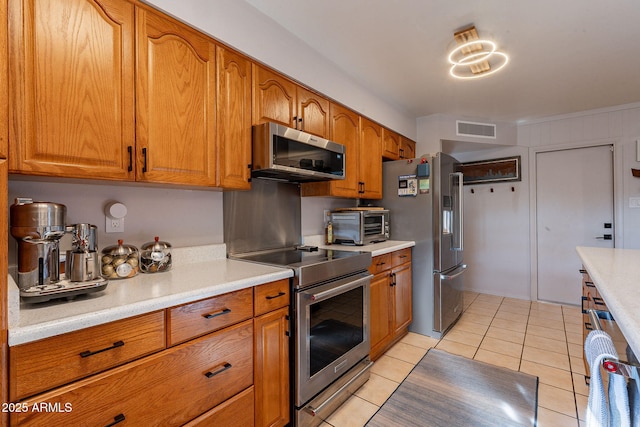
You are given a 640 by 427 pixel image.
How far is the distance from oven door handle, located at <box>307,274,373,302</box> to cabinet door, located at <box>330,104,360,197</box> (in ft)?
2.57

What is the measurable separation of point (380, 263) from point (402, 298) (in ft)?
1.90

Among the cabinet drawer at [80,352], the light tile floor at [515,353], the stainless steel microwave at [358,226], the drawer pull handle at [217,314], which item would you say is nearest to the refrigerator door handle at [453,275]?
the light tile floor at [515,353]

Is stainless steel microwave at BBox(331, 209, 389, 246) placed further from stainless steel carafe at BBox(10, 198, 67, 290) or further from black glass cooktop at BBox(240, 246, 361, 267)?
stainless steel carafe at BBox(10, 198, 67, 290)

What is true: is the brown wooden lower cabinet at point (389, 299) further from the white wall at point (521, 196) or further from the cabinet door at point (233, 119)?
the white wall at point (521, 196)

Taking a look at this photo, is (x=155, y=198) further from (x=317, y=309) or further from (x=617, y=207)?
(x=617, y=207)

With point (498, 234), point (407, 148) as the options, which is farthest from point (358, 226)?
point (498, 234)

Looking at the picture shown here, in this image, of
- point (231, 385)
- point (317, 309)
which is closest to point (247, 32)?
point (317, 309)

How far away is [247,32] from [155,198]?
1121 millimetres

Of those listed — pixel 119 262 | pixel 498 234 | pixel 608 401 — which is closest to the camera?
pixel 608 401

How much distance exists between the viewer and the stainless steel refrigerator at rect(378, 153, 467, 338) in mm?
2816

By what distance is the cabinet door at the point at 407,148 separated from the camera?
3.51m

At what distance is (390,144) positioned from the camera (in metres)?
3.28

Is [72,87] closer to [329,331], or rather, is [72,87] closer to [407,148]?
[329,331]

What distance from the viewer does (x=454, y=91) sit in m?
2.97
